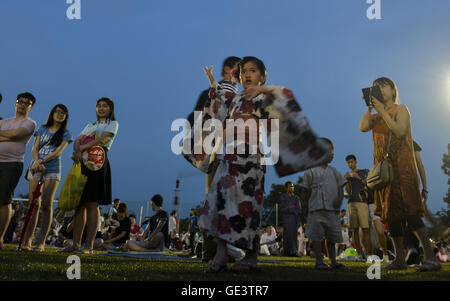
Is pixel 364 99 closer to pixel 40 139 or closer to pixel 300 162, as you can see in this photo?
pixel 300 162

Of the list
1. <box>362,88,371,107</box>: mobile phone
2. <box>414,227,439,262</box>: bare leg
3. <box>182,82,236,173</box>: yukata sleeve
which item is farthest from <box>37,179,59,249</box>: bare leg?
<box>414,227,439,262</box>: bare leg

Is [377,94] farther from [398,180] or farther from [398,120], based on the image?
[398,180]

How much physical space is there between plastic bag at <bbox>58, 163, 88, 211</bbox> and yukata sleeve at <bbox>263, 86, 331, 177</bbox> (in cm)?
332

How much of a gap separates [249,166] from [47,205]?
148 inches

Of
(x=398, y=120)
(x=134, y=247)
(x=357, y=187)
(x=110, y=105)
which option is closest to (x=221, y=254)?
(x=398, y=120)

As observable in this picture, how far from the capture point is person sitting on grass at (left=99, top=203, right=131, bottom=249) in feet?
30.9

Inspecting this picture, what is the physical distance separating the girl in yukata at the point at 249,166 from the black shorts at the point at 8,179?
11.9 feet

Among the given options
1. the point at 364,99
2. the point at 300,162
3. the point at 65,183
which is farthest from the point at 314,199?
the point at 65,183

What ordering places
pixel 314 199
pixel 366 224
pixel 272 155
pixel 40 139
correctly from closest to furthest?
1. pixel 272 155
2. pixel 314 199
3. pixel 40 139
4. pixel 366 224

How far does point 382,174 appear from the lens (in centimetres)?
445

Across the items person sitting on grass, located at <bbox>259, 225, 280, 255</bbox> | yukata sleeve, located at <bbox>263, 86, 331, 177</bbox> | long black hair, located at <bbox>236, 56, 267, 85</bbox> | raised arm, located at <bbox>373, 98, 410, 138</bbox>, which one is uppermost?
long black hair, located at <bbox>236, 56, 267, 85</bbox>

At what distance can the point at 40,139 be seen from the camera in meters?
6.23

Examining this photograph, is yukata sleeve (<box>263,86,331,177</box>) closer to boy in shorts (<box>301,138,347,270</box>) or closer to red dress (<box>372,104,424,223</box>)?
boy in shorts (<box>301,138,347,270</box>)

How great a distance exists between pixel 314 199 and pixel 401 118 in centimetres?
146
